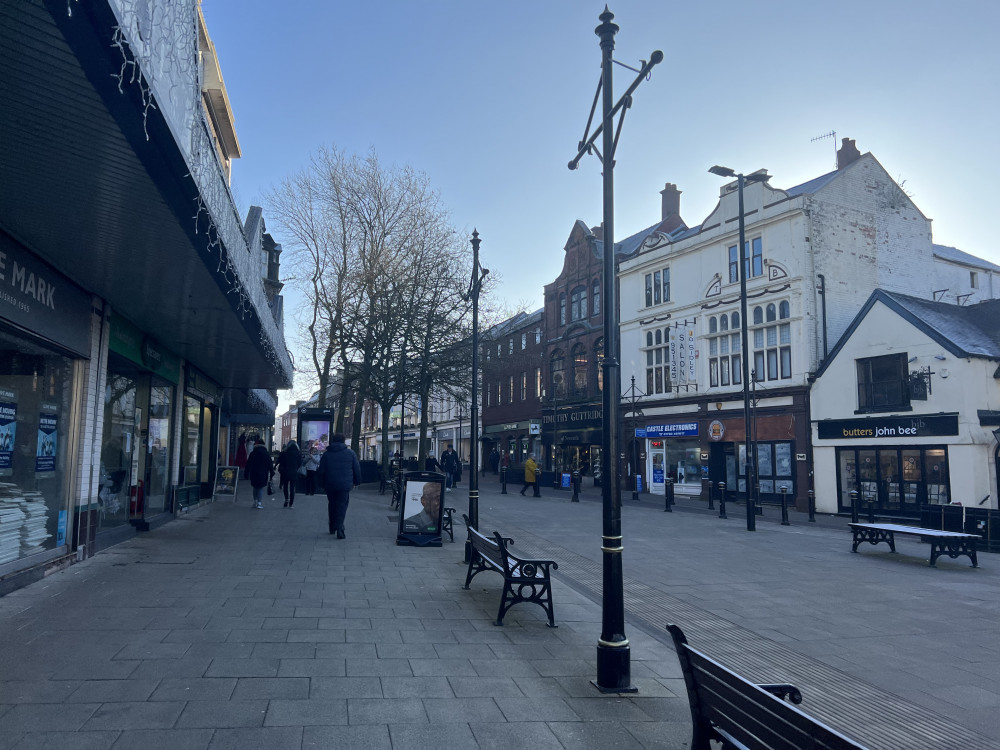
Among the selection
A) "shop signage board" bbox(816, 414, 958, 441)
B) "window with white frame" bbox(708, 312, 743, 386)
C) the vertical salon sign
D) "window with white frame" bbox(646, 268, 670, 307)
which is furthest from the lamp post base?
"window with white frame" bbox(646, 268, 670, 307)

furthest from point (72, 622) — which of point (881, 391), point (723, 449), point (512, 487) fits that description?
point (512, 487)

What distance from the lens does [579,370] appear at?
132 feet

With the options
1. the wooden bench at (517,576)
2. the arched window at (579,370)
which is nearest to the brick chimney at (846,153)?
the arched window at (579,370)

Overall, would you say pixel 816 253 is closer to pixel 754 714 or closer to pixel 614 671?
pixel 614 671

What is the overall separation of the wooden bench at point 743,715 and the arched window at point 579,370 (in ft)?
118

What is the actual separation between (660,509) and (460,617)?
694 inches

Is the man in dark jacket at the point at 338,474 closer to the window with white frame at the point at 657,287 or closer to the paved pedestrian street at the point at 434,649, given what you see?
the paved pedestrian street at the point at 434,649

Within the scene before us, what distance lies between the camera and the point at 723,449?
1143 inches

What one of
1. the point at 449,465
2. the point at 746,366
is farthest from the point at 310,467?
the point at 746,366

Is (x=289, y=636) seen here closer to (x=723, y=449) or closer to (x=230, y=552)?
(x=230, y=552)

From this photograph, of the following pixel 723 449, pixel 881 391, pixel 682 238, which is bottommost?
pixel 723 449

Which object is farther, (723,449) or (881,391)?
(723,449)

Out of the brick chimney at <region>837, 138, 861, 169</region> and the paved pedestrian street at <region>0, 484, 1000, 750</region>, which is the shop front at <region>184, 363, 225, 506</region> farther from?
the brick chimney at <region>837, 138, 861, 169</region>

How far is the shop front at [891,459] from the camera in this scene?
20.5m
